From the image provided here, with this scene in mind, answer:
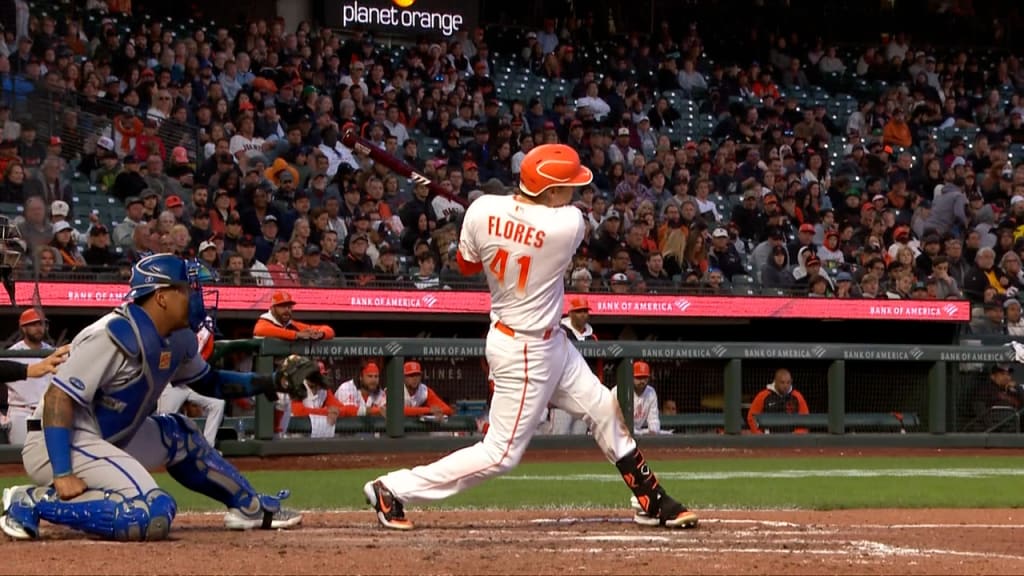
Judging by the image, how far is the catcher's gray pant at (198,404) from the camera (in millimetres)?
10680

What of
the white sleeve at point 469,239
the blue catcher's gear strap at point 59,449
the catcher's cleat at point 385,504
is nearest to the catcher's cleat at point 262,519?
the catcher's cleat at point 385,504

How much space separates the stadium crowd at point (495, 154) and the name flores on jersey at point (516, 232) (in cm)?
545

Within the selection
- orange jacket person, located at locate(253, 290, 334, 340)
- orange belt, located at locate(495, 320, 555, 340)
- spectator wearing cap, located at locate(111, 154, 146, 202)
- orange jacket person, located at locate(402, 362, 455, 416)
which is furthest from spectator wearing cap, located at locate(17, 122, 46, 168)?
orange belt, located at locate(495, 320, 555, 340)

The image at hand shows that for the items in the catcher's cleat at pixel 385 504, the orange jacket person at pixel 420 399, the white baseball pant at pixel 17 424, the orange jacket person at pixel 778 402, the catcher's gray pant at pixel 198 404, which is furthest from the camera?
the orange jacket person at pixel 778 402

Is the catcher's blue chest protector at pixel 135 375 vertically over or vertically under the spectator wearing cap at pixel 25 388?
over

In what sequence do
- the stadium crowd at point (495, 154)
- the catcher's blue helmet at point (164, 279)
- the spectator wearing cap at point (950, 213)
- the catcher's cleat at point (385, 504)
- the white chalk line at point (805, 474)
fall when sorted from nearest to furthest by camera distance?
1. the catcher's blue helmet at point (164, 279)
2. the catcher's cleat at point (385, 504)
3. the white chalk line at point (805, 474)
4. the stadium crowd at point (495, 154)
5. the spectator wearing cap at point (950, 213)

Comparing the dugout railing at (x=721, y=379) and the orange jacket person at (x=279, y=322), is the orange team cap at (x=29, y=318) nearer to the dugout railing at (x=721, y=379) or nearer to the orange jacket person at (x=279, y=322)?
the dugout railing at (x=721, y=379)

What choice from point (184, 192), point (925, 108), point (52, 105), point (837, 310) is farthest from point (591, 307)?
point (925, 108)

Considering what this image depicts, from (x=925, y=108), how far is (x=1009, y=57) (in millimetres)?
3401

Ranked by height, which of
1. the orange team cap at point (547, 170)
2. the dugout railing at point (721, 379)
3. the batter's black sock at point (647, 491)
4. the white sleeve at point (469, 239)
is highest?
the orange team cap at point (547, 170)

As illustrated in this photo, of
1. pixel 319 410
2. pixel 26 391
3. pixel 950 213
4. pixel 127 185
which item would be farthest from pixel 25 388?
pixel 950 213

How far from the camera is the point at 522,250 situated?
611 cm

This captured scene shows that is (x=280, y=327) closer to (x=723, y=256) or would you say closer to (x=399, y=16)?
(x=723, y=256)

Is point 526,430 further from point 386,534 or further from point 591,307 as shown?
point 591,307
